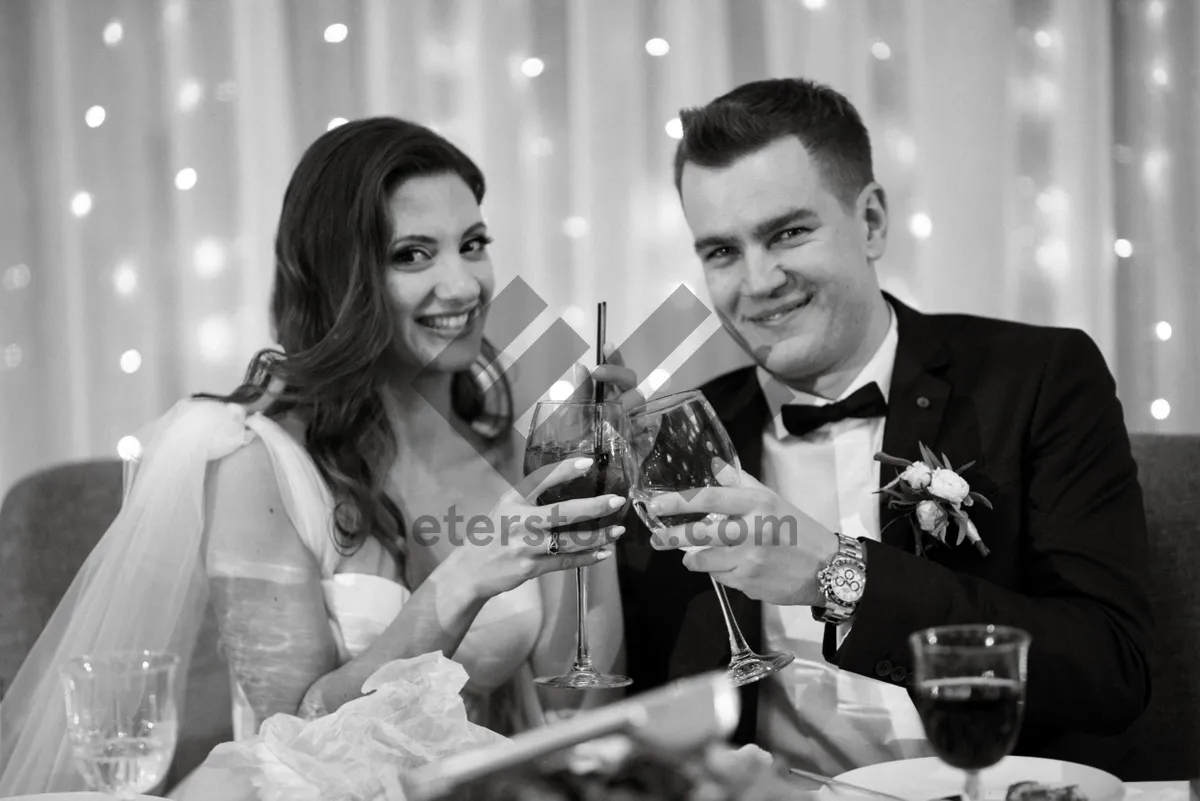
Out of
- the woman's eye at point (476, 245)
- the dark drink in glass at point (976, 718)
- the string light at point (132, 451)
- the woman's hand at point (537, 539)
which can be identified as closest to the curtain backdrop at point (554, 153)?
the woman's eye at point (476, 245)

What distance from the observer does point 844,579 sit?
1.68m

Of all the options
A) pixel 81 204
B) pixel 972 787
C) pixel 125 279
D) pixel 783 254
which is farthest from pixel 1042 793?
pixel 81 204

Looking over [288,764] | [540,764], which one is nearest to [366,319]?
[288,764]

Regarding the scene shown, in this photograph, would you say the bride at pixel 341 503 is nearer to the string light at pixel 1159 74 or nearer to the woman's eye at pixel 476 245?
the woman's eye at pixel 476 245

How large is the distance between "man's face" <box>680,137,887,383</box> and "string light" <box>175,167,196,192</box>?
139 centimetres

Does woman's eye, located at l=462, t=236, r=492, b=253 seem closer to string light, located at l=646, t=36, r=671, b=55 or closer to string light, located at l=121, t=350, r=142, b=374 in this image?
string light, located at l=646, t=36, r=671, b=55

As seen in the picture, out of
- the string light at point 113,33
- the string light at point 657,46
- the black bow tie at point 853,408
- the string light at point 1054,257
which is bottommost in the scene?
the black bow tie at point 853,408

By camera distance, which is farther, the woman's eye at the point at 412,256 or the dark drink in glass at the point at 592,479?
the woman's eye at the point at 412,256

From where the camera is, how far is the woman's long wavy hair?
7.14ft

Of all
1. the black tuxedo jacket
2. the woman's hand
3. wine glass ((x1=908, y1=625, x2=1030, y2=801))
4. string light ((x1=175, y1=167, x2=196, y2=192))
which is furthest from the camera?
string light ((x1=175, y1=167, x2=196, y2=192))

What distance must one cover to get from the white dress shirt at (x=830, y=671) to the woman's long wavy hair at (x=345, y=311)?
2.47 ft

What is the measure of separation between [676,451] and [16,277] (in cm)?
222

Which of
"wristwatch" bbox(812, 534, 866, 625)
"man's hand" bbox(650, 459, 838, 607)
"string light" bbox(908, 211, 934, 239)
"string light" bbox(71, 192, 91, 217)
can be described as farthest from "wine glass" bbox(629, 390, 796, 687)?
"string light" bbox(71, 192, 91, 217)

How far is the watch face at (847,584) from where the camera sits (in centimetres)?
168
